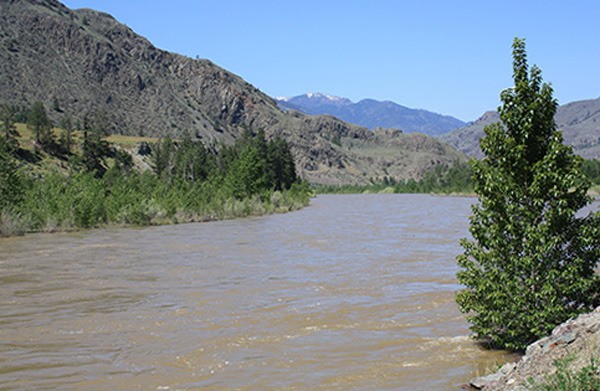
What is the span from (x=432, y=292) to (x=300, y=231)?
88.8 ft

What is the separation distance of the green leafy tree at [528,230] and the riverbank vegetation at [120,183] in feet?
118

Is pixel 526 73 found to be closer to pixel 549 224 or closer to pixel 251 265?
pixel 549 224

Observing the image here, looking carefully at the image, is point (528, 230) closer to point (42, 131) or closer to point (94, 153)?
point (94, 153)

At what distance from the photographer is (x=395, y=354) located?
12.1 meters

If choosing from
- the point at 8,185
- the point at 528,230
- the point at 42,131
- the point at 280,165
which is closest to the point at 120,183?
the point at 8,185

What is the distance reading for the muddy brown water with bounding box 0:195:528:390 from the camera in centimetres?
1074

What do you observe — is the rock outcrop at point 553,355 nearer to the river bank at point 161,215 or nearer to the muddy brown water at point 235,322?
the muddy brown water at point 235,322

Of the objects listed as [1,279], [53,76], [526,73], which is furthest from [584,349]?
[53,76]

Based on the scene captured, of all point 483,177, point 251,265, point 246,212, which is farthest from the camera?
point 246,212

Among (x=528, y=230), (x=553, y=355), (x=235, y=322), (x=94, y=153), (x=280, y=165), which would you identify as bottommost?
(x=235, y=322)

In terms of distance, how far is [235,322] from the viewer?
49.7 ft

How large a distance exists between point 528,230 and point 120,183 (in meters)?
57.6

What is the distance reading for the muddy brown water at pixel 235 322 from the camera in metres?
10.7

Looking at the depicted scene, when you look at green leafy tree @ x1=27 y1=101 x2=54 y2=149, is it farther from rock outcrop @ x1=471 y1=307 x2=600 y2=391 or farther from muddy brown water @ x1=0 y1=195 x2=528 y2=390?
rock outcrop @ x1=471 y1=307 x2=600 y2=391
